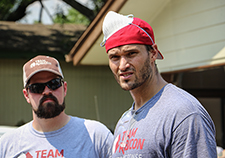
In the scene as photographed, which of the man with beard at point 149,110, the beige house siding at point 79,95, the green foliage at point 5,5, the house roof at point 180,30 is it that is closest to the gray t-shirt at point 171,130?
the man with beard at point 149,110

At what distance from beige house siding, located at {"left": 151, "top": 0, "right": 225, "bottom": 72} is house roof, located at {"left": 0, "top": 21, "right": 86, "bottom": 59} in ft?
12.5

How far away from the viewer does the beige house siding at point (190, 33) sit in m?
4.61

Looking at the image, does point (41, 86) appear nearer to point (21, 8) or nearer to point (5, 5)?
point (5, 5)

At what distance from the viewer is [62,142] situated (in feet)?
8.48

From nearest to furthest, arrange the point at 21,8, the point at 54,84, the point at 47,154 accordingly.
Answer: the point at 47,154, the point at 54,84, the point at 21,8

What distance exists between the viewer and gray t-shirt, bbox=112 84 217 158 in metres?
1.56

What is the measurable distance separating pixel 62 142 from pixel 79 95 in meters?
6.34

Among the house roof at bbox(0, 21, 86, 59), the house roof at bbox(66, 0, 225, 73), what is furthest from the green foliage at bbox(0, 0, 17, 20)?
the house roof at bbox(66, 0, 225, 73)

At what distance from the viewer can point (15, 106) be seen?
8.64 metres

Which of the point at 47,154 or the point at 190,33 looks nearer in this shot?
the point at 47,154

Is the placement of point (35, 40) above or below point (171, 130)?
below

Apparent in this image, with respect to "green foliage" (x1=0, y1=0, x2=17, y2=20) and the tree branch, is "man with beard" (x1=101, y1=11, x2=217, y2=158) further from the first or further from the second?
"green foliage" (x1=0, y1=0, x2=17, y2=20)

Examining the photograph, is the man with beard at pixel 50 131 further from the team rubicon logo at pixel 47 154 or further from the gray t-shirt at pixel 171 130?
the gray t-shirt at pixel 171 130

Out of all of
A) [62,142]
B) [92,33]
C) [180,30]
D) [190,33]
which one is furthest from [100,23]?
[62,142]
